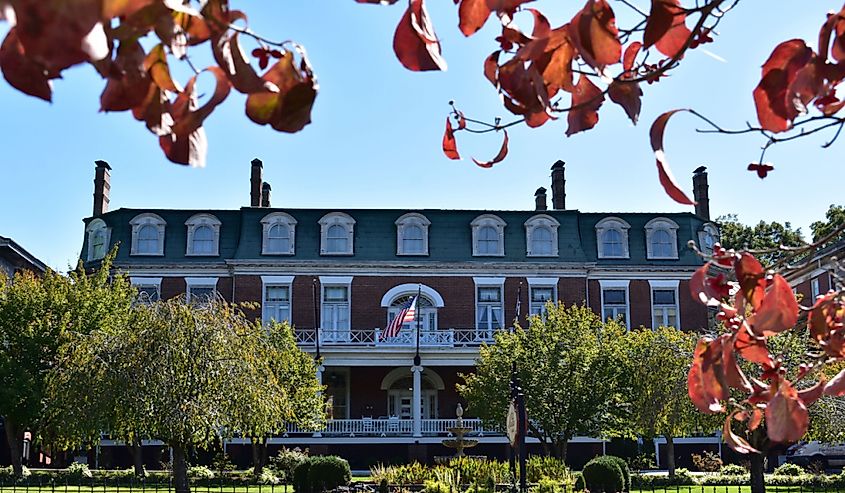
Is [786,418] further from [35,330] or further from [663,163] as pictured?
[35,330]

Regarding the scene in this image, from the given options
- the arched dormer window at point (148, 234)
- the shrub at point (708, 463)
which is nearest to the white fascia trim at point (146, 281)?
the arched dormer window at point (148, 234)

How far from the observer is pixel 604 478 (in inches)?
806

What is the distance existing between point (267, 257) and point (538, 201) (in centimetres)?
1252

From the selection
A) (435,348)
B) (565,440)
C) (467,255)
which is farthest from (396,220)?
(565,440)

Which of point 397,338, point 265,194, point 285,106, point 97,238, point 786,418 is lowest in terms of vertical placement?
point 786,418

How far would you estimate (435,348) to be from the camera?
35.5 m

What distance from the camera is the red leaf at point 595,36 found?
5.74 ft

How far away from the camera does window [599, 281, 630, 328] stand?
125ft

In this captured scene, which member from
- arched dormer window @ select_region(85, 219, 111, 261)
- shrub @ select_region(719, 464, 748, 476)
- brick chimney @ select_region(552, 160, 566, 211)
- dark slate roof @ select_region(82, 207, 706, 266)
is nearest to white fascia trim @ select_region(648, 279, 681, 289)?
dark slate roof @ select_region(82, 207, 706, 266)

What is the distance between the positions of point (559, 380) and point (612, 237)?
12601mm

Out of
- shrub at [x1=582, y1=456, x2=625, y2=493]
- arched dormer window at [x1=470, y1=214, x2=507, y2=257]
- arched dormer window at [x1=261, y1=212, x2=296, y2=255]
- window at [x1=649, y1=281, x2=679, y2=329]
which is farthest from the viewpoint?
window at [x1=649, y1=281, x2=679, y2=329]

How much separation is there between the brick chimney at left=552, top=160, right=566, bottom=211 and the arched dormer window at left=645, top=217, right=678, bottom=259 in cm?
408

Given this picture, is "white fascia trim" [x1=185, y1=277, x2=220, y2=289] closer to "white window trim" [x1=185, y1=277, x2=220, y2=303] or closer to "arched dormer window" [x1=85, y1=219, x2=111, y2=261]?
"white window trim" [x1=185, y1=277, x2=220, y2=303]

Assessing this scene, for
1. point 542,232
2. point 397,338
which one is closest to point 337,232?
point 397,338
